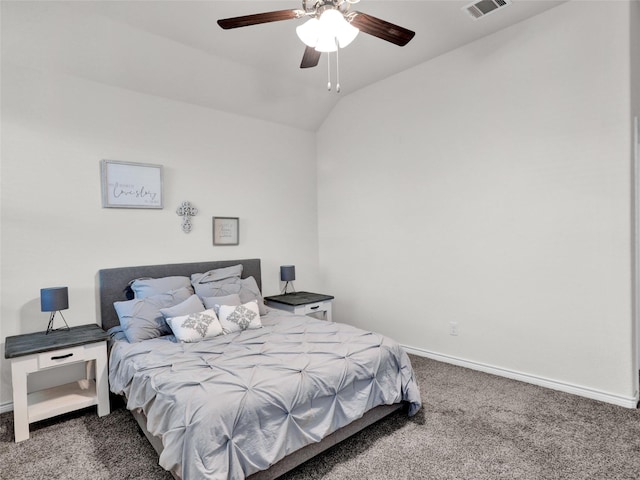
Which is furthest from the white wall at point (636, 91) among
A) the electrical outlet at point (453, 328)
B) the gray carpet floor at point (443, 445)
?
the electrical outlet at point (453, 328)

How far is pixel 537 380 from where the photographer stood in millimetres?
3139

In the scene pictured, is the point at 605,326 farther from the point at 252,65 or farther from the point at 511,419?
the point at 252,65

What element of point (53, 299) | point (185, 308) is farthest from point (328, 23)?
point (53, 299)

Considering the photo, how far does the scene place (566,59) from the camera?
2916 mm

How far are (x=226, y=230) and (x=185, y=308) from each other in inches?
50.9

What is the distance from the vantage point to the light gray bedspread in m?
1.74

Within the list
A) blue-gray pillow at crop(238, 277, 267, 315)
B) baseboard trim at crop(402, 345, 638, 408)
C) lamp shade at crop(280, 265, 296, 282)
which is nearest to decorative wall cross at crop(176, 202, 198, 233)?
blue-gray pillow at crop(238, 277, 267, 315)

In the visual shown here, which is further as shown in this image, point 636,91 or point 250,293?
point 250,293

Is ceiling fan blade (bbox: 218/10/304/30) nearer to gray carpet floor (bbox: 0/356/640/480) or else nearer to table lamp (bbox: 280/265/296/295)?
gray carpet floor (bbox: 0/356/640/480)

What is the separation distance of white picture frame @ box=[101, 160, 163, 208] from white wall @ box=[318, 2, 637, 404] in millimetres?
2299

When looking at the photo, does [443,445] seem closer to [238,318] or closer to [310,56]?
[238,318]

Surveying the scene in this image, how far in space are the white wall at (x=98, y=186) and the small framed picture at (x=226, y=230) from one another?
71 millimetres

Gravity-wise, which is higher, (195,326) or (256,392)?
(195,326)

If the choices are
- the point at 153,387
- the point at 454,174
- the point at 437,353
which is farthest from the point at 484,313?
the point at 153,387
